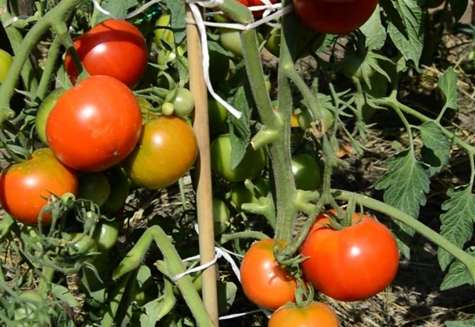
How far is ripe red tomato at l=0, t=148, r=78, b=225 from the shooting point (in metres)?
1.02

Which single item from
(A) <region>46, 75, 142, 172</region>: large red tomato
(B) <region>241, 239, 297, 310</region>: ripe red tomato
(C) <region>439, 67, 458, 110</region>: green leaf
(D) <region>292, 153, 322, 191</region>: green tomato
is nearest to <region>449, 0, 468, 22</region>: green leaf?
(C) <region>439, 67, 458, 110</region>: green leaf

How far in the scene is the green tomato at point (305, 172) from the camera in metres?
1.31

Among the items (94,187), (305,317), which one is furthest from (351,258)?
(94,187)

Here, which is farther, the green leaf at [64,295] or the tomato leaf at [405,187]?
the tomato leaf at [405,187]

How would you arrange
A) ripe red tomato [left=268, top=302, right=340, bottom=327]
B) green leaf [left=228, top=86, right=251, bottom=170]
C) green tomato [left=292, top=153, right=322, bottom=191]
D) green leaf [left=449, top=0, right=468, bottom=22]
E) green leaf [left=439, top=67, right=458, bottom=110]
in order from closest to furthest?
ripe red tomato [left=268, top=302, right=340, bottom=327], green leaf [left=228, top=86, right=251, bottom=170], green tomato [left=292, top=153, right=322, bottom=191], green leaf [left=439, top=67, right=458, bottom=110], green leaf [left=449, top=0, right=468, bottom=22]

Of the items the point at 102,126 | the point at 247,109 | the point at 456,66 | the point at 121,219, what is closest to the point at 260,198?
the point at 247,109

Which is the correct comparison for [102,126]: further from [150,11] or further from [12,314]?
[150,11]

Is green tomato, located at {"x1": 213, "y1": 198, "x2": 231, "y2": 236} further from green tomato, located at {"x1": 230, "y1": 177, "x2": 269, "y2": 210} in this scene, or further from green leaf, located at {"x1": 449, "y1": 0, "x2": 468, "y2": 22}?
green leaf, located at {"x1": 449, "y1": 0, "x2": 468, "y2": 22}

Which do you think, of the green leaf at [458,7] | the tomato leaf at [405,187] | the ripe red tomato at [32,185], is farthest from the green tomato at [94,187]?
the green leaf at [458,7]

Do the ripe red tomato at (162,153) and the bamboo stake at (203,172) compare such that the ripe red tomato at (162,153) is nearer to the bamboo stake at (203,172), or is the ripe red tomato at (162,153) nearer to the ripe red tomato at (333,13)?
the bamboo stake at (203,172)

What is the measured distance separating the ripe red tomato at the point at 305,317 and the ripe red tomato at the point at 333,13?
42 centimetres

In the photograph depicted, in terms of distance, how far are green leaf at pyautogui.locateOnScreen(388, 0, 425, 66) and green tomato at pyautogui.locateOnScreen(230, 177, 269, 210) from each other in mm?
364

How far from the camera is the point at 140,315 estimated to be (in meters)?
1.33

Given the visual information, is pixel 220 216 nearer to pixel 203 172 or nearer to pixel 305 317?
pixel 203 172
